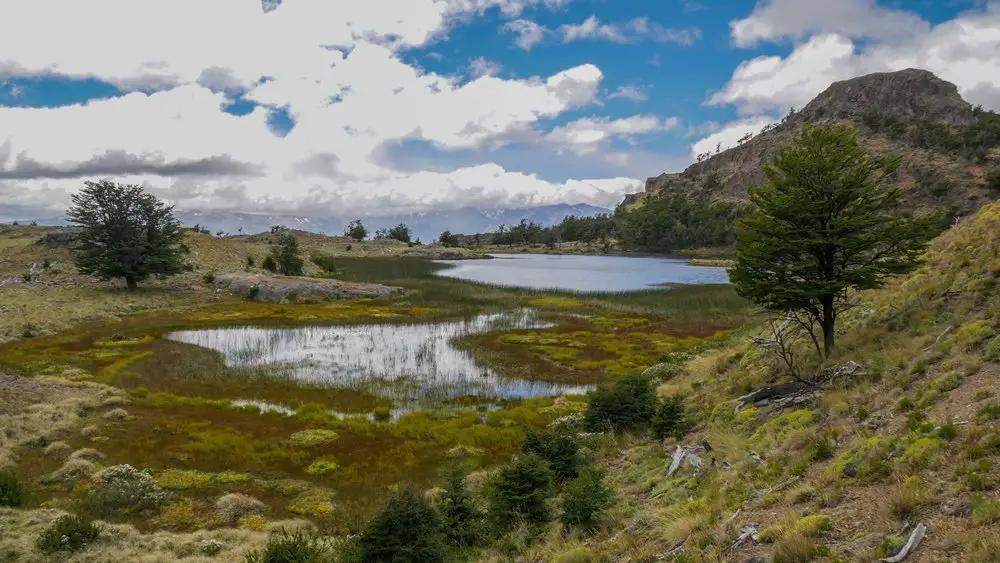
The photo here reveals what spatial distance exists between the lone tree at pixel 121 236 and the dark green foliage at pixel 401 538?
74.1 metres

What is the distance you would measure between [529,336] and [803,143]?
3285 cm

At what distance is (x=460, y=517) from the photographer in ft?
51.8

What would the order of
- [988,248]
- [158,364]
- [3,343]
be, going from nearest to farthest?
[988,248]
[158,364]
[3,343]

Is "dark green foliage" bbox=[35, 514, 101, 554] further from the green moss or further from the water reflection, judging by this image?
the water reflection

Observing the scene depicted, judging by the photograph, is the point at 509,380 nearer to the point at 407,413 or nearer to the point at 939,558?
the point at 407,413

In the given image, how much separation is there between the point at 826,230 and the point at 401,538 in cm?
1868

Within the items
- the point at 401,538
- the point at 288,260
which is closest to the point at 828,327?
the point at 401,538

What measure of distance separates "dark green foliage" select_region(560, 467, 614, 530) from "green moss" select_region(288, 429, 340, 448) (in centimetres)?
1471

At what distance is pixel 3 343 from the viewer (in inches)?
1764

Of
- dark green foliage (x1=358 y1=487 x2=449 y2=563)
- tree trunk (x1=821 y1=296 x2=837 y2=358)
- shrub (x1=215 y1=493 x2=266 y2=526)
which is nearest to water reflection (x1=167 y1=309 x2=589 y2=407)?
shrub (x1=215 y1=493 x2=266 y2=526)

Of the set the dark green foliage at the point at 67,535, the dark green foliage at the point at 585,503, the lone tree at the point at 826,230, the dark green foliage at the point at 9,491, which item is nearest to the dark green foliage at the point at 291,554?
the dark green foliage at the point at 67,535

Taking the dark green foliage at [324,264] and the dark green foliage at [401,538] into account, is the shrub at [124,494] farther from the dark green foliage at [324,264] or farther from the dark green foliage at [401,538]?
the dark green foliage at [324,264]

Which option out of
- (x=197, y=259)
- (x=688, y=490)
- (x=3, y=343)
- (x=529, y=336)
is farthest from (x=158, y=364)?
(x=197, y=259)

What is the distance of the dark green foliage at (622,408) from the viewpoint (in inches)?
932
